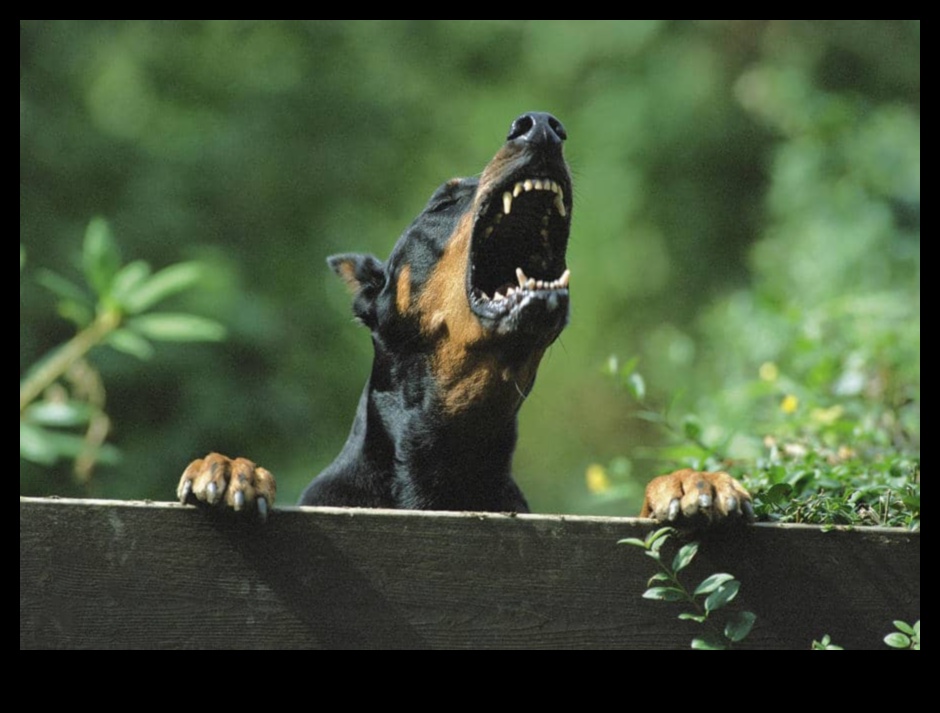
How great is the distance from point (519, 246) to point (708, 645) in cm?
156

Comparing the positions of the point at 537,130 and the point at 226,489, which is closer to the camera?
the point at 226,489

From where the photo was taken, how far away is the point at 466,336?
11.8 ft

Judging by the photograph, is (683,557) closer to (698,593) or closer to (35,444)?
(698,593)

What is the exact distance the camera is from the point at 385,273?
4.13 meters

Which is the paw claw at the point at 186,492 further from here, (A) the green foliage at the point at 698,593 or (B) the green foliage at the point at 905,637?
(B) the green foliage at the point at 905,637

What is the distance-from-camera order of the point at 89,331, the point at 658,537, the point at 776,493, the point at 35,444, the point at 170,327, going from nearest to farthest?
the point at 658,537
the point at 776,493
the point at 35,444
the point at 89,331
the point at 170,327

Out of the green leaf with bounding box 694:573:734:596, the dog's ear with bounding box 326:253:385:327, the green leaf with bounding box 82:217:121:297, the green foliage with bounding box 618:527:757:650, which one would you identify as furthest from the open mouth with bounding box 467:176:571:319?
the green leaf with bounding box 82:217:121:297

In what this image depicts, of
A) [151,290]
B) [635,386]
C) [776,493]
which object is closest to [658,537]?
[776,493]

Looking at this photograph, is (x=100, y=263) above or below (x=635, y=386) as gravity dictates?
above

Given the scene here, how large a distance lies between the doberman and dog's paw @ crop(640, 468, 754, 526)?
82 cm

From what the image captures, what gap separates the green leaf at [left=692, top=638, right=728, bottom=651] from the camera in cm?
262

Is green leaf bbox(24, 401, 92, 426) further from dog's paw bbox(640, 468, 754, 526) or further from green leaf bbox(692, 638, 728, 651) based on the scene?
green leaf bbox(692, 638, 728, 651)

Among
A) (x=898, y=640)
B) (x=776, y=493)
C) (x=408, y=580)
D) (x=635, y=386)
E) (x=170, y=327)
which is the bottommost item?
(x=898, y=640)

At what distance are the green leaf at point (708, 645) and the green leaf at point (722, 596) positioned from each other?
0.07m
